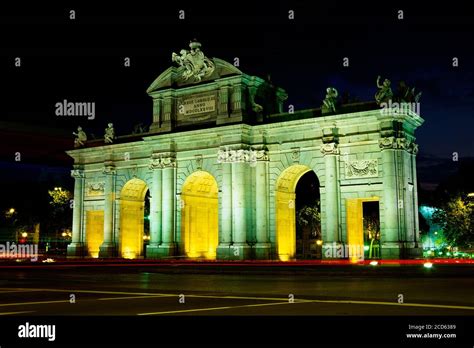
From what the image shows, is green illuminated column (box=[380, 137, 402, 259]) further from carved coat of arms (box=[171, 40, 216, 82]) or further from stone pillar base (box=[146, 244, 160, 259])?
stone pillar base (box=[146, 244, 160, 259])

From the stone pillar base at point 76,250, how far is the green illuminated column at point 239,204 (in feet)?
60.6

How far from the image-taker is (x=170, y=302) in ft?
Result: 53.4

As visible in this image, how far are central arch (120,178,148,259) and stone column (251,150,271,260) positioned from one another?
1384 centimetres

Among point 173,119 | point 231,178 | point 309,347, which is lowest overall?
point 309,347

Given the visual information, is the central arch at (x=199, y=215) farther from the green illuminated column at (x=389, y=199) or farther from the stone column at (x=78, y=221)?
the green illuminated column at (x=389, y=199)

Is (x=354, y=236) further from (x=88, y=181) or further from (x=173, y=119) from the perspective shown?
(x=88, y=181)

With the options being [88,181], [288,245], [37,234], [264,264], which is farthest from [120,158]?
[37,234]

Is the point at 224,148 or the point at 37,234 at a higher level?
the point at 224,148

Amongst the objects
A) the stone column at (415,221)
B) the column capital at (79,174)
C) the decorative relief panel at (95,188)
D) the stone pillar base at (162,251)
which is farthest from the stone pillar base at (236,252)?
the column capital at (79,174)

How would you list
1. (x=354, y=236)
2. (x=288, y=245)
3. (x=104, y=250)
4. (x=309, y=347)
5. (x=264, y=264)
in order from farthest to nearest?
(x=104, y=250) → (x=288, y=245) → (x=354, y=236) → (x=264, y=264) → (x=309, y=347)

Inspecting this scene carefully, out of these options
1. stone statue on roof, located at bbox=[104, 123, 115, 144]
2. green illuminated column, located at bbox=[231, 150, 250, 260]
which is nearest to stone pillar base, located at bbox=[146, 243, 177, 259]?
green illuminated column, located at bbox=[231, 150, 250, 260]

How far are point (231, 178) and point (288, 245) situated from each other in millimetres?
7645

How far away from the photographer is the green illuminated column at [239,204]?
46500 mm

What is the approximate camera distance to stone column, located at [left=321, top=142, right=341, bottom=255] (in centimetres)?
4359
